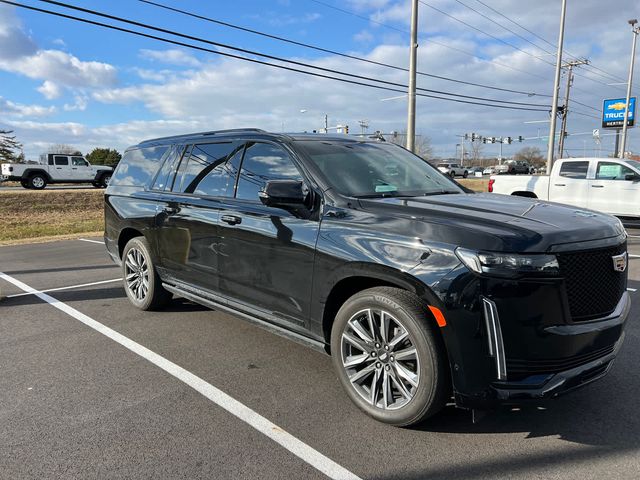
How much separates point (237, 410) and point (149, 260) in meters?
2.66

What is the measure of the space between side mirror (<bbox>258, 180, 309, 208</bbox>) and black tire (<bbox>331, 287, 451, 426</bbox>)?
0.81 m

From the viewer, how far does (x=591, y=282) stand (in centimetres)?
285

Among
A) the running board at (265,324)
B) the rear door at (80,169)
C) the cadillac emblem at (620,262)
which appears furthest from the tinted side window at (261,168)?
the rear door at (80,169)

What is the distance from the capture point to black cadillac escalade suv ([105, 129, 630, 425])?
265 centimetres

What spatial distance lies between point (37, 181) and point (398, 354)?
105 feet

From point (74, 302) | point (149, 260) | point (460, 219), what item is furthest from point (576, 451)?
point (74, 302)

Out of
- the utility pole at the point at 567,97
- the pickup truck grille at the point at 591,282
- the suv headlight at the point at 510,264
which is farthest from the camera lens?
the utility pole at the point at 567,97

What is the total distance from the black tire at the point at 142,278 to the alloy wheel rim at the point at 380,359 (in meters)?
2.93

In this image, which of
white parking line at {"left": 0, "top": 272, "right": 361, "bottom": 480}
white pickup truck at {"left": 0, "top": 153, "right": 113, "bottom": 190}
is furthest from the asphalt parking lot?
white pickup truck at {"left": 0, "top": 153, "right": 113, "bottom": 190}

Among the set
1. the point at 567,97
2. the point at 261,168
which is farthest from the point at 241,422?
the point at 567,97

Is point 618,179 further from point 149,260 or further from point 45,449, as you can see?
point 45,449

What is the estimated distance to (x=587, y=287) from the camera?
283cm

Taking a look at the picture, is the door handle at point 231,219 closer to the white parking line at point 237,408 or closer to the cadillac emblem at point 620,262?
the white parking line at point 237,408

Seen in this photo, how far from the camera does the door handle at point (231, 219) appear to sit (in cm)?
406
